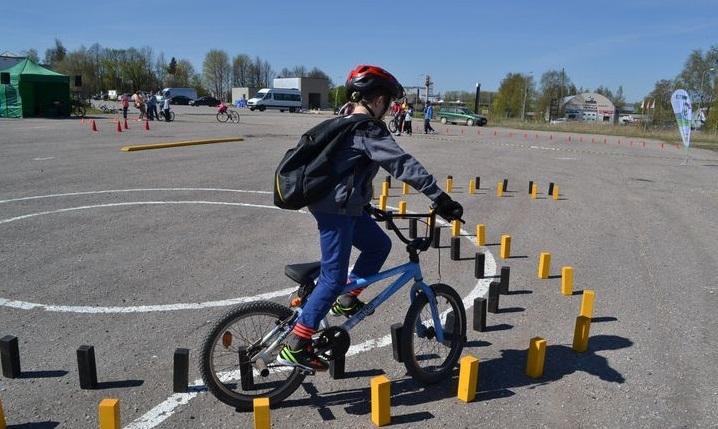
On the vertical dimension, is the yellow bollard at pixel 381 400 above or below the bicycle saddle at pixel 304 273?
below

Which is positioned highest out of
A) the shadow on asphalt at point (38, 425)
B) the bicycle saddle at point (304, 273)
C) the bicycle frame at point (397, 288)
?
the bicycle saddle at point (304, 273)

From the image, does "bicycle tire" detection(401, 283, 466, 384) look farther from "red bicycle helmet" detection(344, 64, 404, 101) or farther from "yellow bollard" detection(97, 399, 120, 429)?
"yellow bollard" detection(97, 399, 120, 429)

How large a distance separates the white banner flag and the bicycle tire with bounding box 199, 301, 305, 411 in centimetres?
2019

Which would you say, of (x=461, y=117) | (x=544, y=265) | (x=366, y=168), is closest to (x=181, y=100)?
(x=461, y=117)

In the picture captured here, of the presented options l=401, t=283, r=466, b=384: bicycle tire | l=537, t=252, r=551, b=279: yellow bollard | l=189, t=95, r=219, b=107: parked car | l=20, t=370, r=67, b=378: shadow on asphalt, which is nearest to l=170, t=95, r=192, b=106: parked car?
l=189, t=95, r=219, b=107: parked car

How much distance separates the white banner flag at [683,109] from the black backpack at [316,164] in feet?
65.4

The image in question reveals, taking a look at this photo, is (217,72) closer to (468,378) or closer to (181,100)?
(181,100)

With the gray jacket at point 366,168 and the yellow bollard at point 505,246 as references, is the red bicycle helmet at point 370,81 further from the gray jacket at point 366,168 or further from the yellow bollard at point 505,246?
the yellow bollard at point 505,246

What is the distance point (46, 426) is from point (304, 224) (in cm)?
538

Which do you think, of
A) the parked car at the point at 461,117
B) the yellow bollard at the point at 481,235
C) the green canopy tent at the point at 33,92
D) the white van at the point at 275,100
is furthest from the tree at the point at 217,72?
the yellow bollard at the point at 481,235

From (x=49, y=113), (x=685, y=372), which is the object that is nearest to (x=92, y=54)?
(x=49, y=113)

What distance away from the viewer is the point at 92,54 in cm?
9962

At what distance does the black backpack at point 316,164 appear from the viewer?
126 inches

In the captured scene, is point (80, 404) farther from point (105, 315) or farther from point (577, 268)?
point (577, 268)
